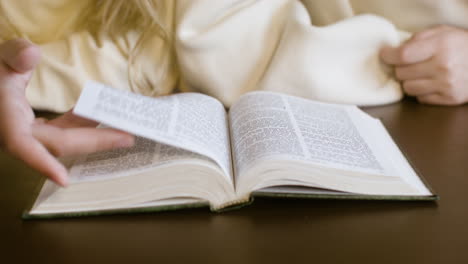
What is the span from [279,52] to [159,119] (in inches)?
15.8

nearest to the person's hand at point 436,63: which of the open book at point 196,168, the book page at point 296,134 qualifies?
the book page at point 296,134

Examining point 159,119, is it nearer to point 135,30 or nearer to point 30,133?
point 30,133

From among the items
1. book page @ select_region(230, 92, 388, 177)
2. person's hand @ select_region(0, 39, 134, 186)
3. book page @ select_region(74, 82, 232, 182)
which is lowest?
person's hand @ select_region(0, 39, 134, 186)

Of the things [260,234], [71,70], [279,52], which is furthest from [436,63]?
[71,70]

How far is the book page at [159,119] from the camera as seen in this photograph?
504mm

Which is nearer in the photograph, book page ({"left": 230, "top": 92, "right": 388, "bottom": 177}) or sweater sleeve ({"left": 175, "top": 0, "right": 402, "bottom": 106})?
book page ({"left": 230, "top": 92, "right": 388, "bottom": 177})

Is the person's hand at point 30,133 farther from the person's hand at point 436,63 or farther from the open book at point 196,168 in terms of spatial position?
the person's hand at point 436,63

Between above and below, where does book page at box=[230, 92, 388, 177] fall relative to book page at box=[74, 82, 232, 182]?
above

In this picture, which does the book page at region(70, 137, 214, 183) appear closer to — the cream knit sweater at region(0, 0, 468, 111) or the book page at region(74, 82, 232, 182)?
the book page at region(74, 82, 232, 182)

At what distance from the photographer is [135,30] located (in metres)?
0.92

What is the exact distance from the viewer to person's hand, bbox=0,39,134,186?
0.51 meters

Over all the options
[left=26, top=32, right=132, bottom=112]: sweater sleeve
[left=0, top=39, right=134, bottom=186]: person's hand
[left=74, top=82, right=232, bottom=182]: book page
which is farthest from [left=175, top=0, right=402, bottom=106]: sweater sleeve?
[left=0, top=39, right=134, bottom=186]: person's hand

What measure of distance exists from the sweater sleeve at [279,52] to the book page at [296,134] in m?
0.10

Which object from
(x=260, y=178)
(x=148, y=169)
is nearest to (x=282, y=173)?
(x=260, y=178)
